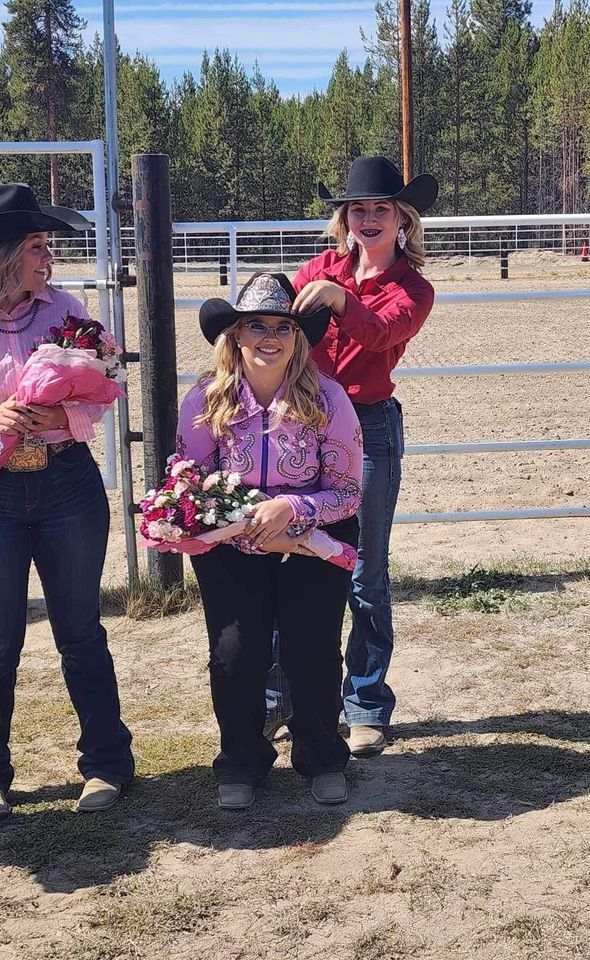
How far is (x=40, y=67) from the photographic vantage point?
154ft

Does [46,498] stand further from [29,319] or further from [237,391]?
[237,391]

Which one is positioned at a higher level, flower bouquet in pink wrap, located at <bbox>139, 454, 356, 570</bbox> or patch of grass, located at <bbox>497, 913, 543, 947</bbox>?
flower bouquet in pink wrap, located at <bbox>139, 454, 356, 570</bbox>

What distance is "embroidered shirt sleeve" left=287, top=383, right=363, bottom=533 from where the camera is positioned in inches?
122

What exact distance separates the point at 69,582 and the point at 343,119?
49.7 metres

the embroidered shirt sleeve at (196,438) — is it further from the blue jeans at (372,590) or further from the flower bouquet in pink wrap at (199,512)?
the blue jeans at (372,590)

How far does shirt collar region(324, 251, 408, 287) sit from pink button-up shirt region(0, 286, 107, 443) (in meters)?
0.89

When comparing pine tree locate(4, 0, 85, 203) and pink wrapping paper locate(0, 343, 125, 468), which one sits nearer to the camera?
pink wrapping paper locate(0, 343, 125, 468)

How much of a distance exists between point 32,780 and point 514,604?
2288 mm

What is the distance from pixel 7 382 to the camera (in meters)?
2.98

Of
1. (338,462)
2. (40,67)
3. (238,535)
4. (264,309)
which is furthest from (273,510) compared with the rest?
(40,67)

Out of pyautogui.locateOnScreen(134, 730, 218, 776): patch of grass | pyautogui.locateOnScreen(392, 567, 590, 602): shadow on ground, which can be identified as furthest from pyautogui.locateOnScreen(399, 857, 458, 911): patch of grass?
pyautogui.locateOnScreen(392, 567, 590, 602): shadow on ground

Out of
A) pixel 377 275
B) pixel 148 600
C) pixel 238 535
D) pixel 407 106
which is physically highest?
pixel 407 106

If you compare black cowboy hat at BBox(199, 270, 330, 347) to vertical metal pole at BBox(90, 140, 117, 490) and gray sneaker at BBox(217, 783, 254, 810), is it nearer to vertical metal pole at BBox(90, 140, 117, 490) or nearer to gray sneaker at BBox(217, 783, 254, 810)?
gray sneaker at BBox(217, 783, 254, 810)

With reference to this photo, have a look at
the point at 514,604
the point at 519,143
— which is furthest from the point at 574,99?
the point at 514,604
